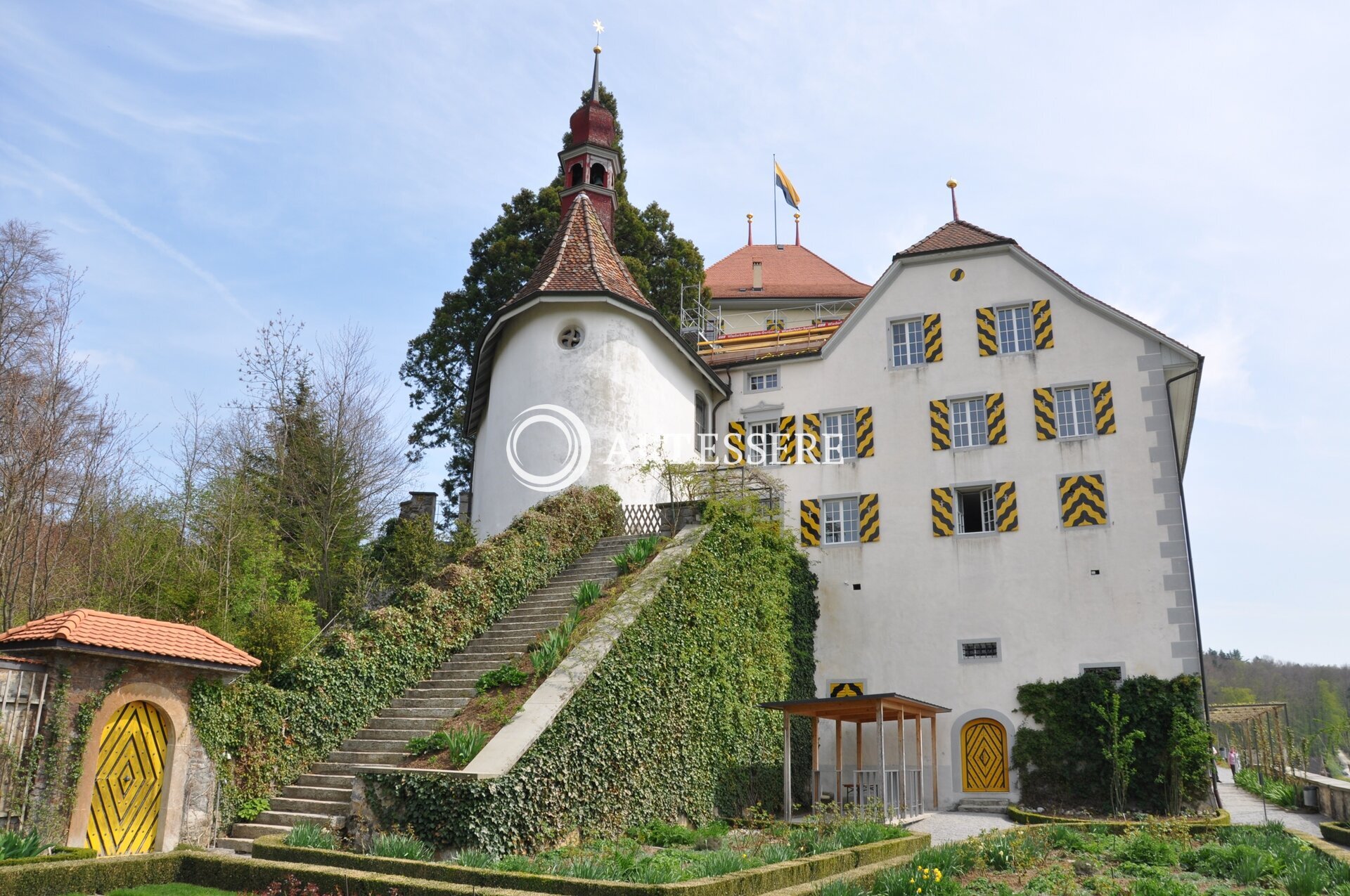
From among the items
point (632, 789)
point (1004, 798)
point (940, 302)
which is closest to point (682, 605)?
point (632, 789)

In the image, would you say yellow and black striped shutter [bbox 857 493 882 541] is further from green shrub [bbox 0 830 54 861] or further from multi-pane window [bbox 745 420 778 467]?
green shrub [bbox 0 830 54 861]

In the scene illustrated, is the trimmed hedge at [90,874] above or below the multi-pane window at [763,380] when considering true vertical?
below

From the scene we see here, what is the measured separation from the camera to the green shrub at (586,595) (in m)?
15.6

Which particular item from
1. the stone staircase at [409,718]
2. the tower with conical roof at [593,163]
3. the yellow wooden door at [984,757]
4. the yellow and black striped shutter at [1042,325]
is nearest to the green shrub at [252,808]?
the stone staircase at [409,718]

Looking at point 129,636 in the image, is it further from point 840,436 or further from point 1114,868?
point 840,436

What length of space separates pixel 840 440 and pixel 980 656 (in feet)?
19.4

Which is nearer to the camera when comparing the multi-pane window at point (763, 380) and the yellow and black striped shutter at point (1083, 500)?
the yellow and black striped shutter at point (1083, 500)

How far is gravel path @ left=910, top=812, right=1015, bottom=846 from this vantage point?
14.7 metres

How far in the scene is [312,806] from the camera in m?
11.9

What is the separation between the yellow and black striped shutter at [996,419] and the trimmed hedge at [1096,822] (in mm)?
7639

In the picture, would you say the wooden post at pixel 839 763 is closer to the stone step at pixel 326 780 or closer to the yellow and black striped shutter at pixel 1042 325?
the stone step at pixel 326 780

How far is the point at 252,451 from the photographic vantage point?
25250 mm

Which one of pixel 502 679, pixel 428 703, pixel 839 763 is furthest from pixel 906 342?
pixel 428 703

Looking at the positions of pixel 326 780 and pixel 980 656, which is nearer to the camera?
pixel 326 780
